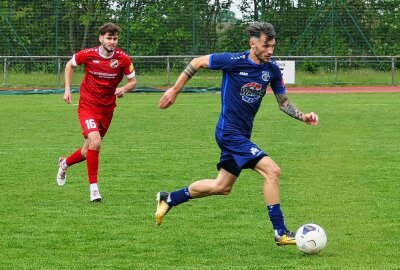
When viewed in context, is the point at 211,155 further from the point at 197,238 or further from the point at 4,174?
the point at 197,238

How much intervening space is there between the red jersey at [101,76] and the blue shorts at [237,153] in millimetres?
2901

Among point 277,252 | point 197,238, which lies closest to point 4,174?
point 197,238

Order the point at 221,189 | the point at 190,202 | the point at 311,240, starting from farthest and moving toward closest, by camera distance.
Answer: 1. the point at 190,202
2. the point at 221,189
3. the point at 311,240

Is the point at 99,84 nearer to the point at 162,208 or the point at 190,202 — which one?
the point at 190,202

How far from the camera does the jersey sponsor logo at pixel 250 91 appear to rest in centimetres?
758

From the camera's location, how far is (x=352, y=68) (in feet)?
108

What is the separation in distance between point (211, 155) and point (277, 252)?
667 cm

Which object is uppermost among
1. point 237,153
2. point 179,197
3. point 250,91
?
point 250,91

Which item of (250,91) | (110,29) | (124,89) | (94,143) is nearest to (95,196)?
(94,143)

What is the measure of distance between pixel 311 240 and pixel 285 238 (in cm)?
29

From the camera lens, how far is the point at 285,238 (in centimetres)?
Result: 717

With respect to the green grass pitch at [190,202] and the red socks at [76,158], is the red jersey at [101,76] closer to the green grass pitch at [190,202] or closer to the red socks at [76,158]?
the red socks at [76,158]

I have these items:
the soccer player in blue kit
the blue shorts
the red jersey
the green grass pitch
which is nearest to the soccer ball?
the green grass pitch

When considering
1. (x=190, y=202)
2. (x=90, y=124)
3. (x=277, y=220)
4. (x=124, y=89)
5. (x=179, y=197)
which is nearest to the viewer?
(x=277, y=220)
